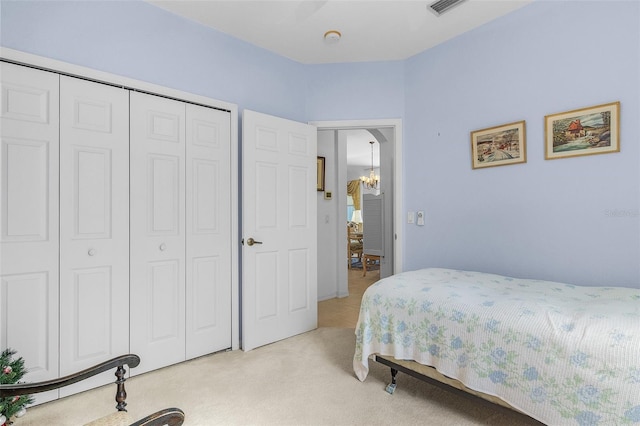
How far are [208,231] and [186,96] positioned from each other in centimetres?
104

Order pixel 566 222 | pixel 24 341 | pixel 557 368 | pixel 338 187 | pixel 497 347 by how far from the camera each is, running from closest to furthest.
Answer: pixel 557 368 → pixel 497 347 → pixel 24 341 → pixel 566 222 → pixel 338 187

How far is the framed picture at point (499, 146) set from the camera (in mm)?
2566

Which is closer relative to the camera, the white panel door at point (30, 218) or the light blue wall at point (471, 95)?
the white panel door at point (30, 218)

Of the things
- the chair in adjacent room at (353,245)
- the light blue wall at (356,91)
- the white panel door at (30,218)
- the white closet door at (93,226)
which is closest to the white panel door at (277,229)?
the light blue wall at (356,91)

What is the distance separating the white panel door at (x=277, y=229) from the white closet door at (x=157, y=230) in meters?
0.51

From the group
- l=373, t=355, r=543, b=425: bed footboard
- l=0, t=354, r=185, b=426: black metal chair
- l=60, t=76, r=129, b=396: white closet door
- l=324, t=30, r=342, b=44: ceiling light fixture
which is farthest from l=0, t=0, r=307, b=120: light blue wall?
l=373, t=355, r=543, b=425: bed footboard

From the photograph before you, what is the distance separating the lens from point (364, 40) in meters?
3.02

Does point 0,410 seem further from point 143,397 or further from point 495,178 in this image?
point 495,178

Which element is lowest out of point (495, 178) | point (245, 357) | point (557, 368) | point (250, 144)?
point (245, 357)

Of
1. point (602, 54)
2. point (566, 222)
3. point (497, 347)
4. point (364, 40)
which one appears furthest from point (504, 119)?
point (497, 347)

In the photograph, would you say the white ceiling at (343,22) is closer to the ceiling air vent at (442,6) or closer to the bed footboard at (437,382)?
the ceiling air vent at (442,6)

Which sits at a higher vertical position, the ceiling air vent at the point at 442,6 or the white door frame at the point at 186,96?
the ceiling air vent at the point at 442,6

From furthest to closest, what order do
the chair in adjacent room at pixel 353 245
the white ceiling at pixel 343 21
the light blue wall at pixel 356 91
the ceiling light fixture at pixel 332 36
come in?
the chair in adjacent room at pixel 353 245 → the light blue wall at pixel 356 91 → the ceiling light fixture at pixel 332 36 → the white ceiling at pixel 343 21

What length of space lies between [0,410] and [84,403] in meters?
0.66
